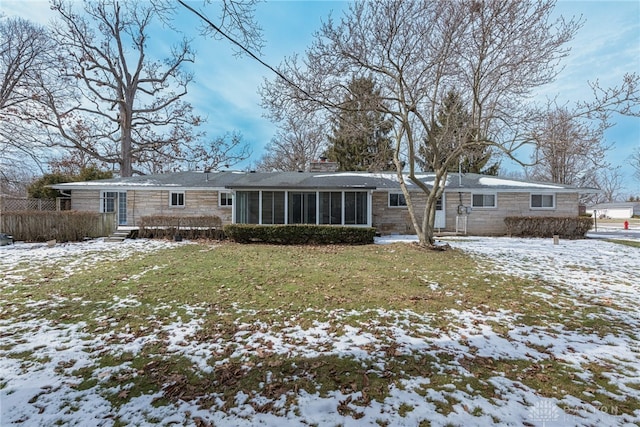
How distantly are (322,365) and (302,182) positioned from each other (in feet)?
44.7

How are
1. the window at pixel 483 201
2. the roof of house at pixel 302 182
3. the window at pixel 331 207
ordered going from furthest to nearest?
the window at pixel 483 201 → the roof of house at pixel 302 182 → the window at pixel 331 207

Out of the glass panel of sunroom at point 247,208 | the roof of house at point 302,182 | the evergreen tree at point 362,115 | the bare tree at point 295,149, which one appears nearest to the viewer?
the evergreen tree at point 362,115

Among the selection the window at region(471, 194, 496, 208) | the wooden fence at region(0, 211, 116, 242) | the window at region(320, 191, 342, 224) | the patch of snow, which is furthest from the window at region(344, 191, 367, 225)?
the wooden fence at region(0, 211, 116, 242)

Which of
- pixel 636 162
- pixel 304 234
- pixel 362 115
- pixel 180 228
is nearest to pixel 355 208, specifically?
pixel 304 234

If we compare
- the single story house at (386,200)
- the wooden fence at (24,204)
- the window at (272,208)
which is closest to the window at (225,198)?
the single story house at (386,200)

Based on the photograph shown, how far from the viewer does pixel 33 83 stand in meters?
19.9

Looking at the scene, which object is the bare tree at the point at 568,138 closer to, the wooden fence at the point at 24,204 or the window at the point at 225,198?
the window at the point at 225,198

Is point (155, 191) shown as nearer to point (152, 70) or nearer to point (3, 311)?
point (152, 70)

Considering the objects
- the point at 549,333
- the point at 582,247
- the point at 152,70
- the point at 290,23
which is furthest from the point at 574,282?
the point at 152,70

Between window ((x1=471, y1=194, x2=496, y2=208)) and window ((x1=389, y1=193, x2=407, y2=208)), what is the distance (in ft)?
13.2

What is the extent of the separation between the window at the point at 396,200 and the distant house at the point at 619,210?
40.4 meters

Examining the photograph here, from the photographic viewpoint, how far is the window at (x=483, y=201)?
17672 millimetres

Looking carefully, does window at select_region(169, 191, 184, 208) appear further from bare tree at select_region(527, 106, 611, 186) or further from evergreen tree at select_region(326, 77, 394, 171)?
bare tree at select_region(527, 106, 611, 186)

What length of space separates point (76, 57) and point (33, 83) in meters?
3.14
